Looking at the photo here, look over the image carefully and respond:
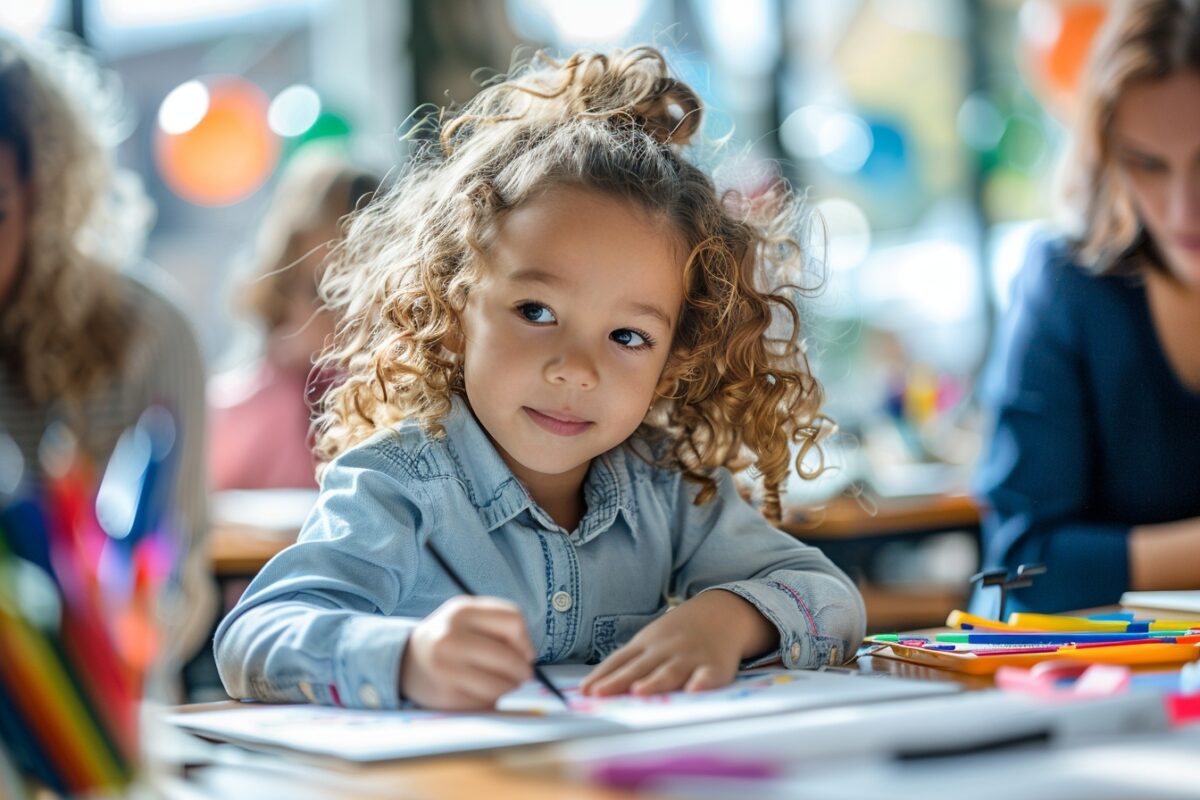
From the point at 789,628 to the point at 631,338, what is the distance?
295 mm

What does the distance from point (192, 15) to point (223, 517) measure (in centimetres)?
270

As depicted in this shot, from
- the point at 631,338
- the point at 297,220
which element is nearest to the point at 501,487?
the point at 631,338

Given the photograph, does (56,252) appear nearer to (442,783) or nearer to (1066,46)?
(442,783)

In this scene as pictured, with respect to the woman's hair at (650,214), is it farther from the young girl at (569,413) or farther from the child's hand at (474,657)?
the child's hand at (474,657)

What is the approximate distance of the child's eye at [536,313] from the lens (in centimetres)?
114

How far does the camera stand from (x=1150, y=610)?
4.13ft

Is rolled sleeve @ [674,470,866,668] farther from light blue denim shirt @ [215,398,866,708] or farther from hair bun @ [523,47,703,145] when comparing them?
hair bun @ [523,47,703,145]

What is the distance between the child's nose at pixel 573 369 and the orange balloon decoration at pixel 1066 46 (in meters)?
3.22

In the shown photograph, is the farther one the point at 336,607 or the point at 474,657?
the point at 336,607

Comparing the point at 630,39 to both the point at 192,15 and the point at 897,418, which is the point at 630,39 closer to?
the point at 897,418

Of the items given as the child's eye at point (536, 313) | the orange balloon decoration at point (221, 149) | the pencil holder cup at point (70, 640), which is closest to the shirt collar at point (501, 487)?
the child's eye at point (536, 313)

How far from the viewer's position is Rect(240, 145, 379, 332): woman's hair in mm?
2953

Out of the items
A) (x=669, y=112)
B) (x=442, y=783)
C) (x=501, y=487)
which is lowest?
(x=442, y=783)

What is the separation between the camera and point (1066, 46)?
13.3 feet
